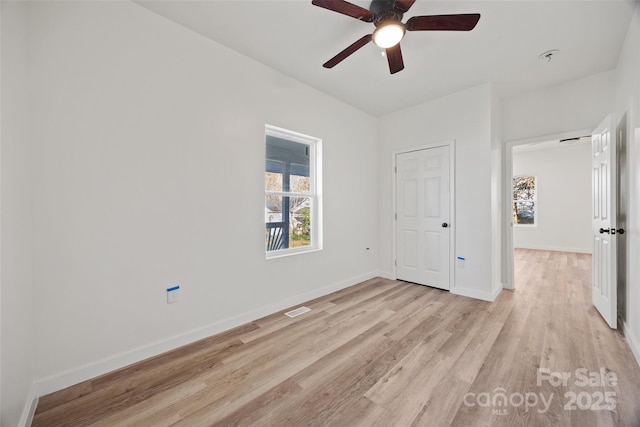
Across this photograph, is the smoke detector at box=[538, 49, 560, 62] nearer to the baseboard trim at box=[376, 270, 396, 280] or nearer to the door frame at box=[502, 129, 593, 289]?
the door frame at box=[502, 129, 593, 289]

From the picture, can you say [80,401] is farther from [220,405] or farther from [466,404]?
[466,404]

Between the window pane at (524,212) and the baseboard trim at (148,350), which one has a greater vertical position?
the window pane at (524,212)

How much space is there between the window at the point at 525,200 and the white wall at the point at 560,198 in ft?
0.42

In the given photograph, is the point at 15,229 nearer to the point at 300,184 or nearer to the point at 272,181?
the point at 272,181

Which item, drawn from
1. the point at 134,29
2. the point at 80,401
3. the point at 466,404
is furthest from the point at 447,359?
the point at 134,29

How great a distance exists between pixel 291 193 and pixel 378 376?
83.2 inches

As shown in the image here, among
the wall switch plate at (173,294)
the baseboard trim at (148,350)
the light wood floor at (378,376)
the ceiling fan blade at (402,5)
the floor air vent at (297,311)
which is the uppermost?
the ceiling fan blade at (402,5)

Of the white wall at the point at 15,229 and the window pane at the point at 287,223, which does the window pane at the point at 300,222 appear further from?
the white wall at the point at 15,229

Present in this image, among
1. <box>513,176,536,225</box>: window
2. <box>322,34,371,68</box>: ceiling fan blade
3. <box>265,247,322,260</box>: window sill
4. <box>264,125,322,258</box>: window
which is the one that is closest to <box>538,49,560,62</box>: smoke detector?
<box>322,34,371,68</box>: ceiling fan blade

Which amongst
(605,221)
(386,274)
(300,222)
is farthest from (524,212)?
(300,222)

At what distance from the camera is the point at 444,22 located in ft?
5.90

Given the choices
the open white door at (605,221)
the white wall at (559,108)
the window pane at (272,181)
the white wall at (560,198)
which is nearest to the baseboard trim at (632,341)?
the open white door at (605,221)

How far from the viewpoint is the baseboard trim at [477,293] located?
10.5ft

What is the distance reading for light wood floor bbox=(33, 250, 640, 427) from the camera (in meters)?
1.45
